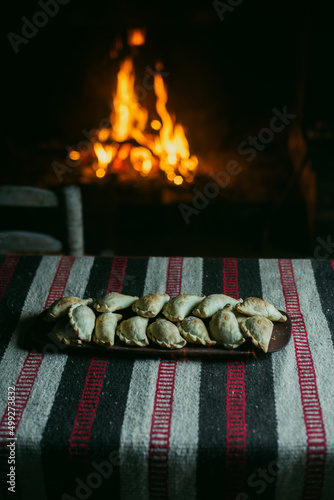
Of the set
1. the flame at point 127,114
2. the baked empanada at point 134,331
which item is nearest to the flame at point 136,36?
the flame at point 127,114

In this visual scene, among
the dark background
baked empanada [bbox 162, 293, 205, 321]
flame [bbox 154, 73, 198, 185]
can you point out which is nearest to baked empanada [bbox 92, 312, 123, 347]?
baked empanada [bbox 162, 293, 205, 321]

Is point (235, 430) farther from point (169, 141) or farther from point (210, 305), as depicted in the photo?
point (169, 141)

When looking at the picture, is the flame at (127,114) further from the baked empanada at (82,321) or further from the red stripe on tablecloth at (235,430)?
the red stripe on tablecloth at (235,430)

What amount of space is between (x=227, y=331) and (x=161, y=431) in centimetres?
27

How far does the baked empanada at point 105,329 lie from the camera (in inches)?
43.9

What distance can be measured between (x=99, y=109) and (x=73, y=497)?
280 cm

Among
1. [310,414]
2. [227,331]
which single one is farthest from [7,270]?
[310,414]

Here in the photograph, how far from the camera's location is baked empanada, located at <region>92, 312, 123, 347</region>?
112cm

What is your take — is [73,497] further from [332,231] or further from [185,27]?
[185,27]

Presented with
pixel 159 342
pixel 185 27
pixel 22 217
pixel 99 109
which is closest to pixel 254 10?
pixel 185 27

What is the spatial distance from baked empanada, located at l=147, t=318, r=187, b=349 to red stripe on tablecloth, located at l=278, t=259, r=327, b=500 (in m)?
0.28

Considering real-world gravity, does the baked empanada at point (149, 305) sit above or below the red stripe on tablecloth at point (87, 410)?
above

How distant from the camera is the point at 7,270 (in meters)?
1.50

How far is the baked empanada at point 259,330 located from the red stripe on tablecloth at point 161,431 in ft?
Result: 0.63
